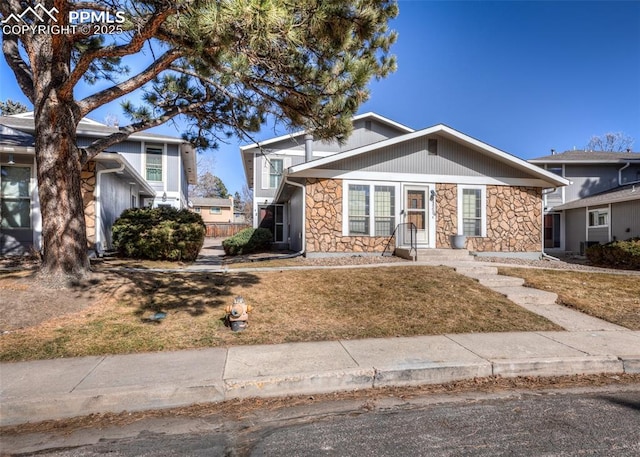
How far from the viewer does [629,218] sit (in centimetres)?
1444

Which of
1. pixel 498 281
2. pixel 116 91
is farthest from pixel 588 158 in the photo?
pixel 116 91

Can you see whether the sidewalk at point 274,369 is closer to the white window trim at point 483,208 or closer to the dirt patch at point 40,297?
the dirt patch at point 40,297

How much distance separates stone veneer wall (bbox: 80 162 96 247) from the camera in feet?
32.9

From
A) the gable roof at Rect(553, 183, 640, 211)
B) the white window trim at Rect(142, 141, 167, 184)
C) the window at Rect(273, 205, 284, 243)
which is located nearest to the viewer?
the gable roof at Rect(553, 183, 640, 211)

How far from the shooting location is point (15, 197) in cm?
938

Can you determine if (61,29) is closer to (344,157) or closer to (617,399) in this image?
(344,157)

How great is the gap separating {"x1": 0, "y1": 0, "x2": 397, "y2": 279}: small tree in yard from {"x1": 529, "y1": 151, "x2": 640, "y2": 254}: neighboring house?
15997 millimetres

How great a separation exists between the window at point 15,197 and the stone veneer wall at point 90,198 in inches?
49.7

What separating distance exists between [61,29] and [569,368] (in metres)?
8.52

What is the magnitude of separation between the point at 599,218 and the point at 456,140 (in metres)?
9.89

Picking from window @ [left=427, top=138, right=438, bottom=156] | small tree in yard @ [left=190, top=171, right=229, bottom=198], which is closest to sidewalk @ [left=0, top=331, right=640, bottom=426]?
window @ [left=427, top=138, right=438, bottom=156]

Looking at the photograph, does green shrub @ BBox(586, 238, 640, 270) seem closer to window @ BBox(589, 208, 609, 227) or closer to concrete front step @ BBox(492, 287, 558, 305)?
window @ BBox(589, 208, 609, 227)

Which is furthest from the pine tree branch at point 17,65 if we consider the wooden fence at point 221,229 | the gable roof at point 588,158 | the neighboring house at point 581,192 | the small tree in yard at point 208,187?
the small tree in yard at point 208,187

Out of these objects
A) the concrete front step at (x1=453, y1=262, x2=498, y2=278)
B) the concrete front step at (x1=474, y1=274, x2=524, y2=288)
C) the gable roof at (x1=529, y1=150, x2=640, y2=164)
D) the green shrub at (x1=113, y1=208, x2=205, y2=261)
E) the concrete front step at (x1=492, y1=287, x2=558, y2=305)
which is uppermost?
the gable roof at (x1=529, y1=150, x2=640, y2=164)
